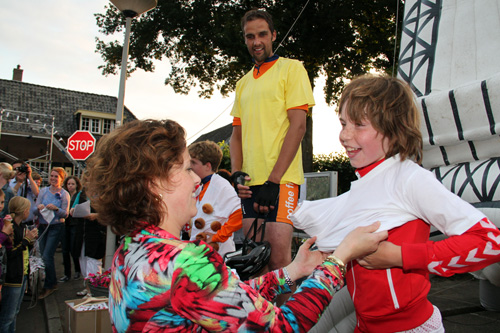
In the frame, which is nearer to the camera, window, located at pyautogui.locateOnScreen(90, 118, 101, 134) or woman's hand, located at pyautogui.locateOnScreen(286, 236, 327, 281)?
woman's hand, located at pyautogui.locateOnScreen(286, 236, 327, 281)

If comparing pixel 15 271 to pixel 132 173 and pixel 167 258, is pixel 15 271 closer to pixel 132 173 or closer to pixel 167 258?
pixel 132 173

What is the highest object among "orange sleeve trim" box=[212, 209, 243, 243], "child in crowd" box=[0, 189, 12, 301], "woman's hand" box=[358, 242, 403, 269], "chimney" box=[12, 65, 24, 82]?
"chimney" box=[12, 65, 24, 82]

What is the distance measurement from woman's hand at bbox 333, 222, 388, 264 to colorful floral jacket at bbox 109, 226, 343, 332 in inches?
2.2

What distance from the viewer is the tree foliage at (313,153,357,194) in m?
12.5

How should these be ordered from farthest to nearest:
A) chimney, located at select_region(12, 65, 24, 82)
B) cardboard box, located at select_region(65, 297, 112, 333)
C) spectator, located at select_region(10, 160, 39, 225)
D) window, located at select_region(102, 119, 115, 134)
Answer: chimney, located at select_region(12, 65, 24, 82) < window, located at select_region(102, 119, 115, 134) < spectator, located at select_region(10, 160, 39, 225) < cardboard box, located at select_region(65, 297, 112, 333)

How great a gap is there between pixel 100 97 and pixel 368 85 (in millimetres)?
35443

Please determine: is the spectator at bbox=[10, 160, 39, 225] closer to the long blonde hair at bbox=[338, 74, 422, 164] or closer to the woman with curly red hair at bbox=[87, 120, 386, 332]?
the woman with curly red hair at bbox=[87, 120, 386, 332]

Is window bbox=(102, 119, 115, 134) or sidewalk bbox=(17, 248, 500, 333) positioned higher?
window bbox=(102, 119, 115, 134)

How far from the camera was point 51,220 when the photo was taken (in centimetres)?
636

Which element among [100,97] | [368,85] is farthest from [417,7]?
[100,97]

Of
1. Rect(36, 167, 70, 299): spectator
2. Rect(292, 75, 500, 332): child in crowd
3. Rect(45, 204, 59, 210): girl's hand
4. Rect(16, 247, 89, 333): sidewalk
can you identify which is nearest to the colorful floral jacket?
Rect(292, 75, 500, 332): child in crowd

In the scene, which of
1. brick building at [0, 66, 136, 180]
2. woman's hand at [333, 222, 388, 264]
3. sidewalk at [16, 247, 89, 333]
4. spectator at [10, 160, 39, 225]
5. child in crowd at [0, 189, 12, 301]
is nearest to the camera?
woman's hand at [333, 222, 388, 264]

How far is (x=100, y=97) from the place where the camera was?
33938mm

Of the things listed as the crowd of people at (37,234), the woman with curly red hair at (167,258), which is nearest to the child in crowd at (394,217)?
the woman with curly red hair at (167,258)
